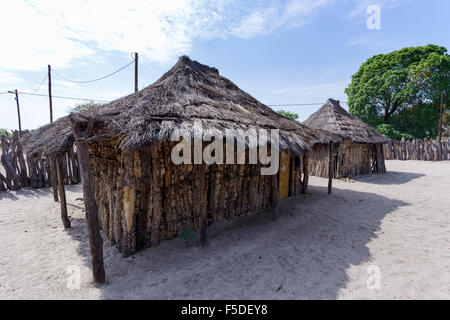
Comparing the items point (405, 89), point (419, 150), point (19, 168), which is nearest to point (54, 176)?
point (19, 168)

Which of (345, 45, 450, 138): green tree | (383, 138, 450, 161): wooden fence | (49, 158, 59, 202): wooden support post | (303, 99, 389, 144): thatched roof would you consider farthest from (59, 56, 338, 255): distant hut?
(345, 45, 450, 138): green tree

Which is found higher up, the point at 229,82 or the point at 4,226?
the point at 229,82

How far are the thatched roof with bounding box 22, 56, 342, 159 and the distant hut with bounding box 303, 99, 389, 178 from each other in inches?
191

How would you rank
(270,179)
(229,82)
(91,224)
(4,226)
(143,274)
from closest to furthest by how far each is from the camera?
(91,224), (143,274), (4,226), (270,179), (229,82)

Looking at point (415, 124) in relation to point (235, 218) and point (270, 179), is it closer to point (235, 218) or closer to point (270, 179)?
point (270, 179)

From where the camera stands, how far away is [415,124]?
17.8 m

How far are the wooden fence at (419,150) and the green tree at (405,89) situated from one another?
107 inches

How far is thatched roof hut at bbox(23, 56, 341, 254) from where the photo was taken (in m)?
3.59

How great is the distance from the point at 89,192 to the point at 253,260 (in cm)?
262

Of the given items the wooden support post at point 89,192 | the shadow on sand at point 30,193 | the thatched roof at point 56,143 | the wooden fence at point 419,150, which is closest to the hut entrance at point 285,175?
the wooden support post at point 89,192

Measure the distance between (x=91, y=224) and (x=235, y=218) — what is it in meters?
2.90

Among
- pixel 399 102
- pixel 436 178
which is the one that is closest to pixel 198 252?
pixel 436 178
